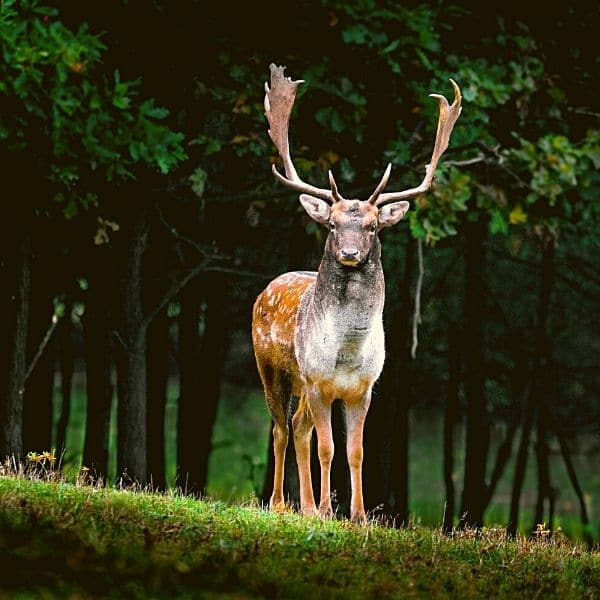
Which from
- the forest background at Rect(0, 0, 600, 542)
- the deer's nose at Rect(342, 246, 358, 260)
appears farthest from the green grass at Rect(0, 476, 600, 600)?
the forest background at Rect(0, 0, 600, 542)

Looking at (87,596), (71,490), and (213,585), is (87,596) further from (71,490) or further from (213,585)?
(71,490)

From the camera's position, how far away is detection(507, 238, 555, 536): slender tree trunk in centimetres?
1925

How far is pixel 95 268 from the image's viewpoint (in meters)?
17.2

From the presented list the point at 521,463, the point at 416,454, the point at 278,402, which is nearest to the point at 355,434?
the point at 278,402

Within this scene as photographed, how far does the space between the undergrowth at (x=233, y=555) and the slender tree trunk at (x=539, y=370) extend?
7.90 metres

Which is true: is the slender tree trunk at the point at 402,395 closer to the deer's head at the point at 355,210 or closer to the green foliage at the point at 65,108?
the green foliage at the point at 65,108

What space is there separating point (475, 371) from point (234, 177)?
11.9ft

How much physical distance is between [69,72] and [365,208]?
3410 millimetres

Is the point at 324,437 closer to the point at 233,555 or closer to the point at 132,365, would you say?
the point at 233,555

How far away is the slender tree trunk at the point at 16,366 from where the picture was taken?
15.0 metres

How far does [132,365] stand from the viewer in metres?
15.9

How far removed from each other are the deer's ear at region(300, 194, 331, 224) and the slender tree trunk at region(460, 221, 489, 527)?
7.06 m

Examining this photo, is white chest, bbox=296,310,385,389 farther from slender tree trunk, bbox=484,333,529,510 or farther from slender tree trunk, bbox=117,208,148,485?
slender tree trunk, bbox=484,333,529,510

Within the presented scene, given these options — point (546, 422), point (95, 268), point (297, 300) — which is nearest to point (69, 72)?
point (297, 300)
